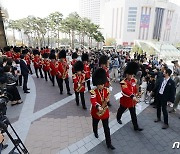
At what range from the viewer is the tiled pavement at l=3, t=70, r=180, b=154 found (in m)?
4.11

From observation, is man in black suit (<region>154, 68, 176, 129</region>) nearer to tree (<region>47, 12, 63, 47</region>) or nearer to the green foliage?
the green foliage

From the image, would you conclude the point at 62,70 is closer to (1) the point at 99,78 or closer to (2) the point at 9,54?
(1) the point at 99,78

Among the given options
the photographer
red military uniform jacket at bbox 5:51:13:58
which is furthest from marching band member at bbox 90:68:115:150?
red military uniform jacket at bbox 5:51:13:58

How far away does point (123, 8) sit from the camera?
87.9 meters

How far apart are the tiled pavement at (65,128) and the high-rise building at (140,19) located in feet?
290

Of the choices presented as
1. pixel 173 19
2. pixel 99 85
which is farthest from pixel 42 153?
pixel 173 19

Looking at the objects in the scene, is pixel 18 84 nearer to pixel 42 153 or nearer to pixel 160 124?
pixel 42 153

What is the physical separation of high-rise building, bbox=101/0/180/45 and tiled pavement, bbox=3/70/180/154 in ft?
290

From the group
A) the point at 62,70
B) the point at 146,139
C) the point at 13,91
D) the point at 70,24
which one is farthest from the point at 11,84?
the point at 70,24

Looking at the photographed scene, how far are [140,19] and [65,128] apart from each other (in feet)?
303

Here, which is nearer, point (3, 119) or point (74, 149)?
point (3, 119)

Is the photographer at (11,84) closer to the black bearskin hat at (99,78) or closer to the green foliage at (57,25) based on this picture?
the black bearskin hat at (99,78)

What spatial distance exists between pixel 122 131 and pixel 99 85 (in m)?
1.76

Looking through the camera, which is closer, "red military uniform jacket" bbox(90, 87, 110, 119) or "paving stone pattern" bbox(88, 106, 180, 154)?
"red military uniform jacket" bbox(90, 87, 110, 119)
